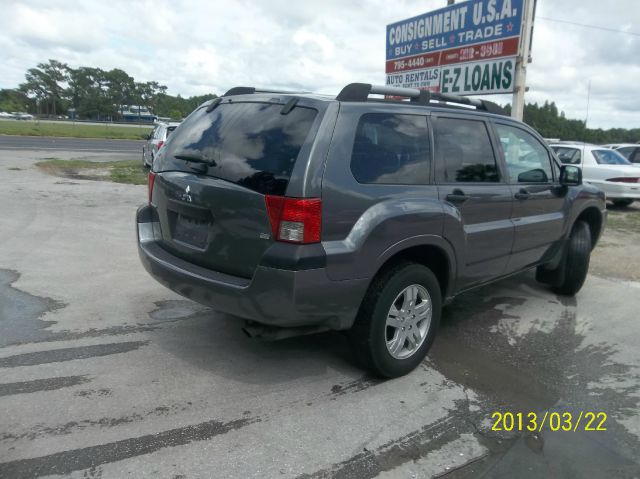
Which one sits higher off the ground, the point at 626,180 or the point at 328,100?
the point at 328,100

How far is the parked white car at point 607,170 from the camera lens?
12.3 metres

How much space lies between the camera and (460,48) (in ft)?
36.8

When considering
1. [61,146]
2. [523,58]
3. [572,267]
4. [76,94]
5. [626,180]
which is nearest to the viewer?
[572,267]

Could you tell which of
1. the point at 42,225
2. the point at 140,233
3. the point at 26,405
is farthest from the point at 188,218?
the point at 42,225

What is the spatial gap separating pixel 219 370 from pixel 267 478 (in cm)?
123

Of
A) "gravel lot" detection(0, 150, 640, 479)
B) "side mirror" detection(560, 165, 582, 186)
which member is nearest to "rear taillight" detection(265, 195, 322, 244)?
"gravel lot" detection(0, 150, 640, 479)

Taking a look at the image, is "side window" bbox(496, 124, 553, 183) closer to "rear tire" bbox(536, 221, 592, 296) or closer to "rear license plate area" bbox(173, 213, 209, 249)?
"rear tire" bbox(536, 221, 592, 296)

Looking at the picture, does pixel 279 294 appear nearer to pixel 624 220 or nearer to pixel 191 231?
pixel 191 231

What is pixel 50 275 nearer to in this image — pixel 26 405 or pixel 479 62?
pixel 26 405

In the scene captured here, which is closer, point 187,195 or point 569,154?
point 187,195

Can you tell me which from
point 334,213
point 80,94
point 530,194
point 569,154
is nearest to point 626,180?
point 569,154

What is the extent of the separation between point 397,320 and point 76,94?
391 ft
